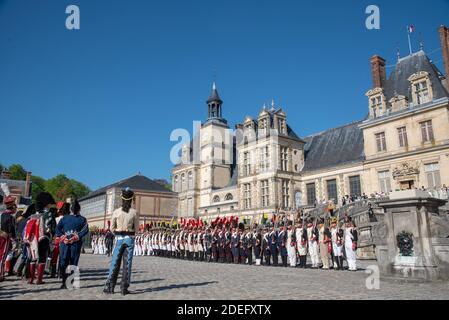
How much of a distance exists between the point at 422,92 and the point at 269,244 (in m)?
21.6

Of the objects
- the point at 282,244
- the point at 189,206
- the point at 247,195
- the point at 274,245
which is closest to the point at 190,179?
the point at 189,206

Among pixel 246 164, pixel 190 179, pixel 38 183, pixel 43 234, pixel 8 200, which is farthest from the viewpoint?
pixel 38 183

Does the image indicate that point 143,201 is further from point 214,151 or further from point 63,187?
point 63,187

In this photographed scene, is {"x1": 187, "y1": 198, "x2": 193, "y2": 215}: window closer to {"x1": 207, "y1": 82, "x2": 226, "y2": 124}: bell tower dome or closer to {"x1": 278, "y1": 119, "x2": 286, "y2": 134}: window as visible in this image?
{"x1": 207, "y1": 82, "x2": 226, "y2": 124}: bell tower dome

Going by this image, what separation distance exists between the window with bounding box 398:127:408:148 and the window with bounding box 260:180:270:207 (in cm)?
1434

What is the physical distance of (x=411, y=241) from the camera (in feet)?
28.2

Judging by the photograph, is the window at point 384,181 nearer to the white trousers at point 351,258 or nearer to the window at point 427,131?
the window at point 427,131

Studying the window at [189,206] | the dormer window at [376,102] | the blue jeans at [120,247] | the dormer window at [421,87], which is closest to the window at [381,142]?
the dormer window at [376,102]

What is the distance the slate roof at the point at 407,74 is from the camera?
96.4 feet

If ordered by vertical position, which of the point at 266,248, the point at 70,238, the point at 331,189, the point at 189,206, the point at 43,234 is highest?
the point at 331,189

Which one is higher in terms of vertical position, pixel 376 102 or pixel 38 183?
pixel 38 183

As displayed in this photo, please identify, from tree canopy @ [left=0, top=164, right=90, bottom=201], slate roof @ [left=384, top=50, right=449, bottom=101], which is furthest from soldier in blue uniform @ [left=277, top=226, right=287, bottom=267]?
tree canopy @ [left=0, top=164, right=90, bottom=201]

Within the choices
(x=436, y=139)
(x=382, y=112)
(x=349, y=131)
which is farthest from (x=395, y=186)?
(x=349, y=131)
